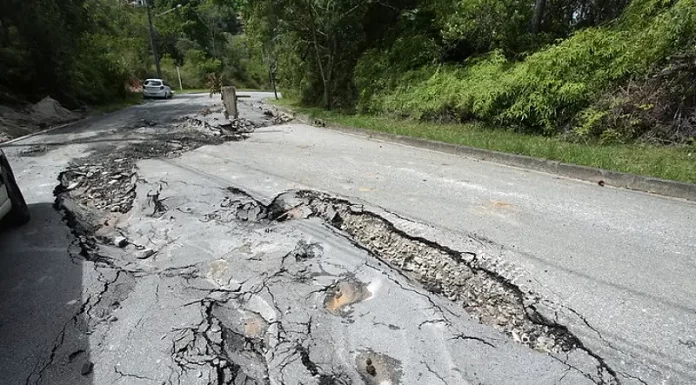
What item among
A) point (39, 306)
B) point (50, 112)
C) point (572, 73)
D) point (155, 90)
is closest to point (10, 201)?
point (39, 306)

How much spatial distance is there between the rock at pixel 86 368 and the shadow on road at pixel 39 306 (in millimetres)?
14

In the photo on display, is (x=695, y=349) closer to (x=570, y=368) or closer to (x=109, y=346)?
(x=570, y=368)

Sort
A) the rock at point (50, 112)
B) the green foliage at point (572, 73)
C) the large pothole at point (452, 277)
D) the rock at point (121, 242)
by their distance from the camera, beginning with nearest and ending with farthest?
1. the large pothole at point (452, 277)
2. the rock at point (121, 242)
3. the green foliage at point (572, 73)
4. the rock at point (50, 112)

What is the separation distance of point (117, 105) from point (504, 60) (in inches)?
732

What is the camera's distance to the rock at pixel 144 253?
3.81m

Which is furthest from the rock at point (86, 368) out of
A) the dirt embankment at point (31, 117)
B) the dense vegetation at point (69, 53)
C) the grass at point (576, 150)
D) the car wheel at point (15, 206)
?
the dense vegetation at point (69, 53)

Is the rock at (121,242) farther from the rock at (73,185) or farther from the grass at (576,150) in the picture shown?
the grass at (576,150)

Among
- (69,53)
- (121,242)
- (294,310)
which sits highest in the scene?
(69,53)

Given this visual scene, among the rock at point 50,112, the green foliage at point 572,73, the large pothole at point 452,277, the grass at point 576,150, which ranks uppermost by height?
the green foliage at point 572,73

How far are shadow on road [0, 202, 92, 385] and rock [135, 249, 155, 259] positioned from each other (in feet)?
1.58

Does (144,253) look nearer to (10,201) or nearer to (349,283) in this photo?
(10,201)

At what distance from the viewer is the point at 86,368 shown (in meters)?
2.38

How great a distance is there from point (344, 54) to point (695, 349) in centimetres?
1512

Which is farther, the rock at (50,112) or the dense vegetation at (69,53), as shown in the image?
the dense vegetation at (69,53)
